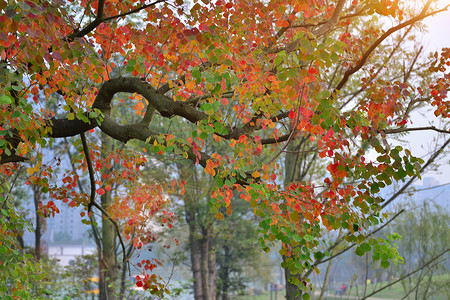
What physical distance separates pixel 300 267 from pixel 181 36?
7.21ft

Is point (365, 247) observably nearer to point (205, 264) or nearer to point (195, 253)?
point (205, 264)

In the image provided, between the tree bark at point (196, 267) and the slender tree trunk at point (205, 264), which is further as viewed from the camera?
the tree bark at point (196, 267)

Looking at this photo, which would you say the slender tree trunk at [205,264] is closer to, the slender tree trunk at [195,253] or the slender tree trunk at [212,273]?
the slender tree trunk at [195,253]

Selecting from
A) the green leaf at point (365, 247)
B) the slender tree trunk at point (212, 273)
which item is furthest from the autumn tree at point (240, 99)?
the slender tree trunk at point (212, 273)

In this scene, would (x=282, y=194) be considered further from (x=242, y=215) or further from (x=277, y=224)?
(x=242, y=215)

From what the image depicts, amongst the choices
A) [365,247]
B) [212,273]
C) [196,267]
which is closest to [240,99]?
[365,247]

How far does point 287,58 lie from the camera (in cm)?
301

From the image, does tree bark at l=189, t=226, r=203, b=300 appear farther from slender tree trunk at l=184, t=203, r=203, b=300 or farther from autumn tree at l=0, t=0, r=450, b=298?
autumn tree at l=0, t=0, r=450, b=298

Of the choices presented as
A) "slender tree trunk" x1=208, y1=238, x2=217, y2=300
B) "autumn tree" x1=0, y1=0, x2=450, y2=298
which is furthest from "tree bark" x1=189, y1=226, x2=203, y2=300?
"autumn tree" x1=0, y1=0, x2=450, y2=298

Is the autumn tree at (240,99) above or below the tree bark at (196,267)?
above

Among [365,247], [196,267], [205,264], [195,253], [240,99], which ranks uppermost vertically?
[240,99]

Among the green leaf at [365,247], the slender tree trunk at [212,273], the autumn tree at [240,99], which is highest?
the autumn tree at [240,99]

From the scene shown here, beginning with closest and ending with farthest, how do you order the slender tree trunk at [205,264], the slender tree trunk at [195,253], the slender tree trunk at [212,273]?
the slender tree trunk at [205,264]
the slender tree trunk at [195,253]
the slender tree trunk at [212,273]

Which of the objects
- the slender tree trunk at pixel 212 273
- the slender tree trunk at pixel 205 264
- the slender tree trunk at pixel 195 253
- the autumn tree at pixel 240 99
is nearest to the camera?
the autumn tree at pixel 240 99
